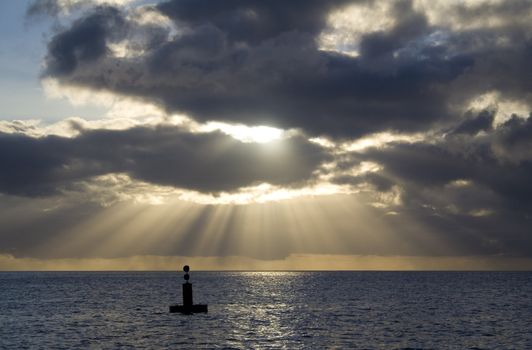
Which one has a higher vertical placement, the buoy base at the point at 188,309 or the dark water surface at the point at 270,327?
the buoy base at the point at 188,309

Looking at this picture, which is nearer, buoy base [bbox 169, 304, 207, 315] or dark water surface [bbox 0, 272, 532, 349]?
dark water surface [bbox 0, 272, 532, 349]

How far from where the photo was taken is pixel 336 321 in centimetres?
7275

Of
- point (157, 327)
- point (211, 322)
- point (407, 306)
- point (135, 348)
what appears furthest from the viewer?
point (407, 306)

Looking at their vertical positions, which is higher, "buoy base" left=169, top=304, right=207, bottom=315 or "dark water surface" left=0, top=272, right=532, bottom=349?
"buoy base" left=169, top=304, right=207, bottom=315

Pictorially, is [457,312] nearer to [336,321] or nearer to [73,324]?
[336,321]

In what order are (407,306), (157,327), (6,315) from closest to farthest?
(157,327), (6,315), (407,306)

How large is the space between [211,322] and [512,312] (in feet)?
139

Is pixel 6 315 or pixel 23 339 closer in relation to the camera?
pixel 23 339

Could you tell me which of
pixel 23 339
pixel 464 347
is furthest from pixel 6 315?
pixel 464 347

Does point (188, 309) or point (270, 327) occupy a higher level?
point (188, 309)

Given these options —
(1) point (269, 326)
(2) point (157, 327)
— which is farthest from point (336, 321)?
(2) point (157, 327)

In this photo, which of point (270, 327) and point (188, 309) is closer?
point (270, 327)

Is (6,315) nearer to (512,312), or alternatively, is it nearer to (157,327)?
(157,327)

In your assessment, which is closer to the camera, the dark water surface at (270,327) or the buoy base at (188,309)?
the dark water surface at (270,327)
